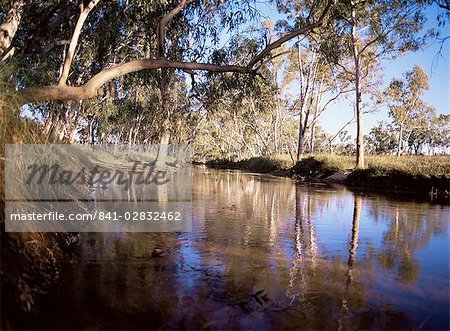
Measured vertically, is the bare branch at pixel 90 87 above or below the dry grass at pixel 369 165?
above

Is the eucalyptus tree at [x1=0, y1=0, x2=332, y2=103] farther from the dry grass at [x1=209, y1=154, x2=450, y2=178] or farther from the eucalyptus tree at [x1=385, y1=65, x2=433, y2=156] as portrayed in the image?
the eucalyptus tree at [x1=385, y1=65, x2=433, y2=156]

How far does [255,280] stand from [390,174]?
14197mm

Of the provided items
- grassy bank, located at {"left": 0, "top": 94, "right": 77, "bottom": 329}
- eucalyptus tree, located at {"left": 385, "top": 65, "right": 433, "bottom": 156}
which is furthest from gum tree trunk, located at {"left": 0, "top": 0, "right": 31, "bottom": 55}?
eucalyptus tree, located at {"left": 385, "top": 65, "right": 433, "bottom": 156}

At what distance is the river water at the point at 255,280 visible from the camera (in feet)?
8.61

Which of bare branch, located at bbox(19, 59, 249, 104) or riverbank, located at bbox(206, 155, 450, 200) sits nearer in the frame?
bare branch, located at bbox(19, 59, 249, 104)

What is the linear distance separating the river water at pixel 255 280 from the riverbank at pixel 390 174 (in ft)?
29.0

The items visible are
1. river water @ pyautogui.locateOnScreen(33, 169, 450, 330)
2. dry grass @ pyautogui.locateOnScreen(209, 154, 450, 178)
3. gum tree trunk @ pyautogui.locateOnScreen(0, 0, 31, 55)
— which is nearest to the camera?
river water @ pyautogui.locateOnScreen(33, 169, 450, 330)

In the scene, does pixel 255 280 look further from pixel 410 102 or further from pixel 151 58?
pixel 410 102

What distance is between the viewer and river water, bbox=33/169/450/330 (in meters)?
2.62

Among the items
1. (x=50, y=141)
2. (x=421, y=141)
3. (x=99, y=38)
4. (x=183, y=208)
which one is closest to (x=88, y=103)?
(x=99, y=38)

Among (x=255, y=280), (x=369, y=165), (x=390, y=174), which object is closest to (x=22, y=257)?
(x=255, y=280)

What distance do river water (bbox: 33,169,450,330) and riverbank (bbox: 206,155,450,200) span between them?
8828 mm

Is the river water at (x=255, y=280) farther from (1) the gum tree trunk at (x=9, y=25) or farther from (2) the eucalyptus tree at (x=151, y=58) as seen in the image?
(1) the gum tree trunk at (x=9, y=25)

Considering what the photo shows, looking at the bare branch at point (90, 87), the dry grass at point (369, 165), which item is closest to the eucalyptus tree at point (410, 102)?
the dry grass at point (369, 165)
